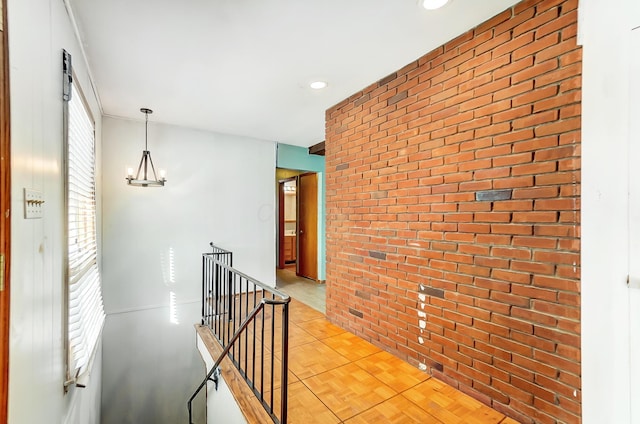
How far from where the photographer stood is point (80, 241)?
2098 millimetres

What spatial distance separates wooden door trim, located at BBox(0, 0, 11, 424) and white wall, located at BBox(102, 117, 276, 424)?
2.96 m

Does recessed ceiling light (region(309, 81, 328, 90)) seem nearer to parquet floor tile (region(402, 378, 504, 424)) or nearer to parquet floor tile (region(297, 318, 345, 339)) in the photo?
parquet floor tile (region(297, 318, 345, 339))

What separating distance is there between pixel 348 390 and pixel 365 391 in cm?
11

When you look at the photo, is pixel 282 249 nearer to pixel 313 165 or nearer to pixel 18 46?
pixel 313 165

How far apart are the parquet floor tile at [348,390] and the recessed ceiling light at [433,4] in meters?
2.41

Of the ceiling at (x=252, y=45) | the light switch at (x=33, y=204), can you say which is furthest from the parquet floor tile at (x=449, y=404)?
the ceiling at (x=252, y=45)

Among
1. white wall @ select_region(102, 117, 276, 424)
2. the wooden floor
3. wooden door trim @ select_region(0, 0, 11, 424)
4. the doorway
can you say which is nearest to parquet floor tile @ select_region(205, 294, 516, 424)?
the wooden floor

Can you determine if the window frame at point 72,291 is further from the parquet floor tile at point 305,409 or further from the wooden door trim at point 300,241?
the wooden door trim at point 300,241

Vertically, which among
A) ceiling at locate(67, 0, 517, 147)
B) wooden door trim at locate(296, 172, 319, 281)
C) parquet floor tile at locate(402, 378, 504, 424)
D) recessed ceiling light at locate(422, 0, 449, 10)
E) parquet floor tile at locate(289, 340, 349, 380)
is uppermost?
ceiling at locate(67, 0, 517, 147)

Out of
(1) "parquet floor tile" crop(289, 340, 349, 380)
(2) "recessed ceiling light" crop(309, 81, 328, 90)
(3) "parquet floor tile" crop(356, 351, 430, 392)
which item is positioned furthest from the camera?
(2) "recessed ceiling light" crop(309, 81, 328, 90)

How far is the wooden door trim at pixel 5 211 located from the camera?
82 centimetres

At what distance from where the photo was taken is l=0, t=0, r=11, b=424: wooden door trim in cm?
82

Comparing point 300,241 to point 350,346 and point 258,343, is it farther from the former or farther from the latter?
point 350,346
